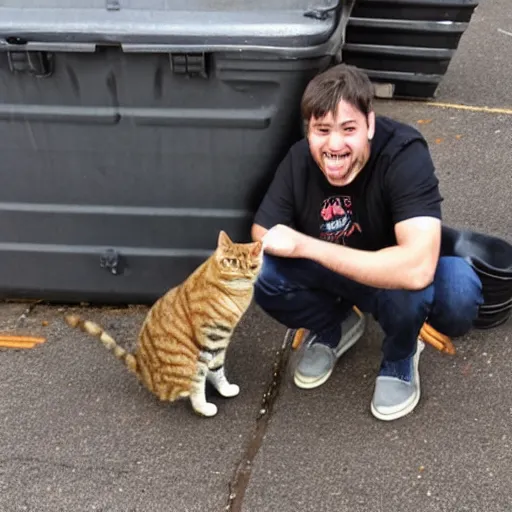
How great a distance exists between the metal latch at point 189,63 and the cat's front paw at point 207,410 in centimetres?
114

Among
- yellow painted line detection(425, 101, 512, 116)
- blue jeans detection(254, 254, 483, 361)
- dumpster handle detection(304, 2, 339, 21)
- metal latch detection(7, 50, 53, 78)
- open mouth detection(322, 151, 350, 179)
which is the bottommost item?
yellow painted line detection(425, 101, 512, 116)

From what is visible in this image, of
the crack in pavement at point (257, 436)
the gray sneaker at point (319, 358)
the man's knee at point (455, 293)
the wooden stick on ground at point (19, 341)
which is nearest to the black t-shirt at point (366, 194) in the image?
the man's knee at point (455, 293)

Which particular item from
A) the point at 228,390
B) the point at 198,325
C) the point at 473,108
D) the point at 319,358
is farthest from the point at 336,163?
the point at 473,108

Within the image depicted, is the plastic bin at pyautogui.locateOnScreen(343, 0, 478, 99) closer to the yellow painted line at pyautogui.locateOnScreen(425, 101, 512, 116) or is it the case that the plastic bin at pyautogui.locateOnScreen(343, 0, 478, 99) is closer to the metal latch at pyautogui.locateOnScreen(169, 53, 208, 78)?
the yellow painted line at pyautogui.locateOnScreen(425, 101, 512, 116)

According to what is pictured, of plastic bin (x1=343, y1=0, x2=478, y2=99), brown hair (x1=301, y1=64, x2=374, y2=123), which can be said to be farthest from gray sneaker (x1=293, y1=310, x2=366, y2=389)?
plastic bin (x1=343, y1=0, x2=478, y2=99)

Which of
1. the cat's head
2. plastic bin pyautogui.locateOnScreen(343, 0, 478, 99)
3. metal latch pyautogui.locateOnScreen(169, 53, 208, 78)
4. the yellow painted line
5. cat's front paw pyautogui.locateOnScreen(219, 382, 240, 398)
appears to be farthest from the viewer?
the yellow painted line

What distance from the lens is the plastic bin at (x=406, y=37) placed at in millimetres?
4152

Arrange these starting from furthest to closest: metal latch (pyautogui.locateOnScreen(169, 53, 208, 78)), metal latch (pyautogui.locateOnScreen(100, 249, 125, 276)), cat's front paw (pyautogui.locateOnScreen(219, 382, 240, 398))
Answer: metal latch (pyautogui.locateOnScreen(100, 249, 125, 276)) → cat's front paw (pyautogui.locateOnScreen(219, 382, 240, 398)) → metal latch (pyautogui.locateOnScreen(169, 53, 208, 78))

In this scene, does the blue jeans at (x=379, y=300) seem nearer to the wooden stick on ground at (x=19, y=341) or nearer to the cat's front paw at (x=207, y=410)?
the cat's front paw at (x=207, y=410)

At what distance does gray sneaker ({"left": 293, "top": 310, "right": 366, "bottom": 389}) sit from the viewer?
2674 mm

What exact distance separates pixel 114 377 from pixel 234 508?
2.57 ft

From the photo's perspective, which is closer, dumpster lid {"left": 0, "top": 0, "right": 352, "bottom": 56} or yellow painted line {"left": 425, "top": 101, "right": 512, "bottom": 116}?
dumpster lid {"left": 0, "top": 0, "right": 352, "bottom": 56}

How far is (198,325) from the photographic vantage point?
2336 millimetres

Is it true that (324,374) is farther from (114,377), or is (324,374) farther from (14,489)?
(14,489)
